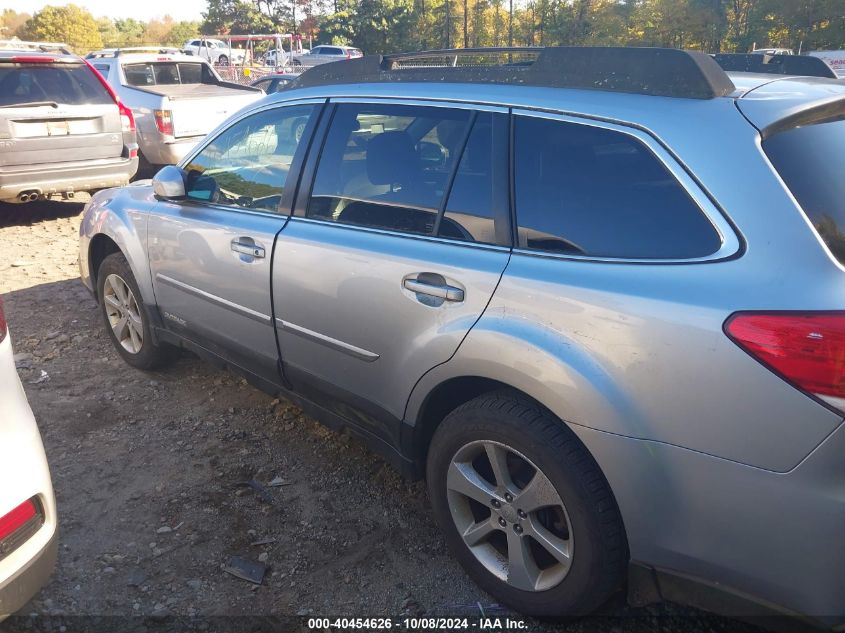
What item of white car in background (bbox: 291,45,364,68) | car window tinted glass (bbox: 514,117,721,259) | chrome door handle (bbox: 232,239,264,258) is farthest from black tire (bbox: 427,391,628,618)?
white car in background (bbox: 291,45,364,68)

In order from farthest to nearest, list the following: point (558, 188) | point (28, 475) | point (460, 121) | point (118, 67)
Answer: point (118, 67) < point (460, 121) < point (558, 188) < point (28, 475)

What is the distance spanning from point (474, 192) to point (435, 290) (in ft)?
1.24

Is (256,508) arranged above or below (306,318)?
below

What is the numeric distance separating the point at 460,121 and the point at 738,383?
4.44 ft

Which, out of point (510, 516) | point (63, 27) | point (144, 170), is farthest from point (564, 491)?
point (63, 27)

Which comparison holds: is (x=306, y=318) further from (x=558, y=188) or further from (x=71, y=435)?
(x=71, y=435)

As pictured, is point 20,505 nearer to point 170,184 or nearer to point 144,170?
point 170,184

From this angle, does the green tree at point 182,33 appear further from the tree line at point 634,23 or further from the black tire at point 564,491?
the black tire at point 564,491

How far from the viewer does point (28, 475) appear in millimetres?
2039

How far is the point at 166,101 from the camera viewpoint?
8.95 m

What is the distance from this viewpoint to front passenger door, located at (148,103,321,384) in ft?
10.4

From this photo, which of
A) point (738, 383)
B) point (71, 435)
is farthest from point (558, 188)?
point (71, 435)

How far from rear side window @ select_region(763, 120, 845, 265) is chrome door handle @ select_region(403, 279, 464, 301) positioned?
3.23ft

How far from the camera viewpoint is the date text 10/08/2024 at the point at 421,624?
2393 mm
